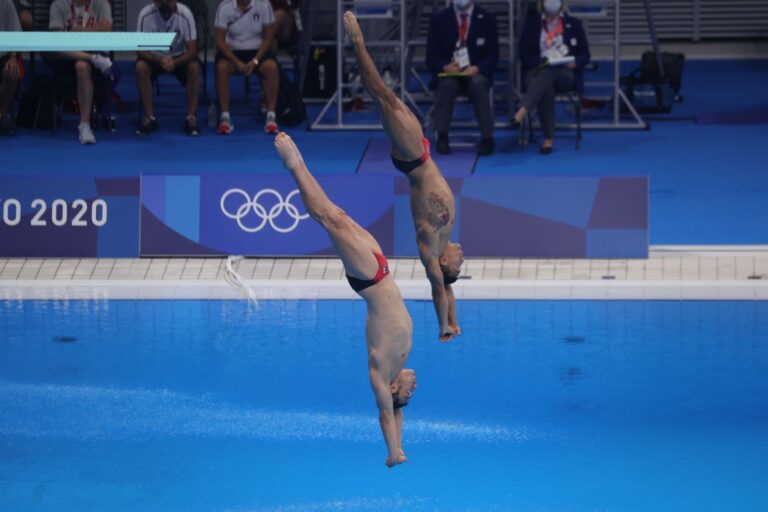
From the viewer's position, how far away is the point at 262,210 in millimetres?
12109

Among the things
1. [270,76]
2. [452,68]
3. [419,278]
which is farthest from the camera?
[270,76]

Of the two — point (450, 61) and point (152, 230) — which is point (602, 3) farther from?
point (152, 230)

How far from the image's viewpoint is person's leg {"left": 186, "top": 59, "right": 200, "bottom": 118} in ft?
49.5

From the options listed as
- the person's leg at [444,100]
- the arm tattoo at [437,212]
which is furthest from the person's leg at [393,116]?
the person's leg at [444,100]

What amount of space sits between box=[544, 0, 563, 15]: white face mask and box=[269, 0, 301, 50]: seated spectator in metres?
3.21

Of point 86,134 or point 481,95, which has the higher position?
point 481,95

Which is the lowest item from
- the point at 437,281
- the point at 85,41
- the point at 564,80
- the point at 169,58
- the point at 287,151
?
the point at 564,80

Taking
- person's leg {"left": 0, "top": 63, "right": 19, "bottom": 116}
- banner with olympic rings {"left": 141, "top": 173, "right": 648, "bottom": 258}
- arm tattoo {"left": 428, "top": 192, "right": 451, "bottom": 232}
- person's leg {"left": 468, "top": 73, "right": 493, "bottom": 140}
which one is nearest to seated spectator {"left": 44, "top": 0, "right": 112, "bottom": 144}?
person's leg {"left": 0, "top": 63, "right": 19, "bottom": 116}

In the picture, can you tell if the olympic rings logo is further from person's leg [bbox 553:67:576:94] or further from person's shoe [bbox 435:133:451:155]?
person's leg [bbox 553:67:576:94]

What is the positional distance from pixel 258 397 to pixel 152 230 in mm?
2168

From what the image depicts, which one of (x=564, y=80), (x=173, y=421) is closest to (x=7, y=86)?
(x=564, y=80)

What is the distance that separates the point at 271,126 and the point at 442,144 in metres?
2.13

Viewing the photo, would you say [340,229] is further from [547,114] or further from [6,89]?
[6,89]

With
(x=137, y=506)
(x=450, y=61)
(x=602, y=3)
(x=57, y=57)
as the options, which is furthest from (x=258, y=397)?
(x=602, y=3)
